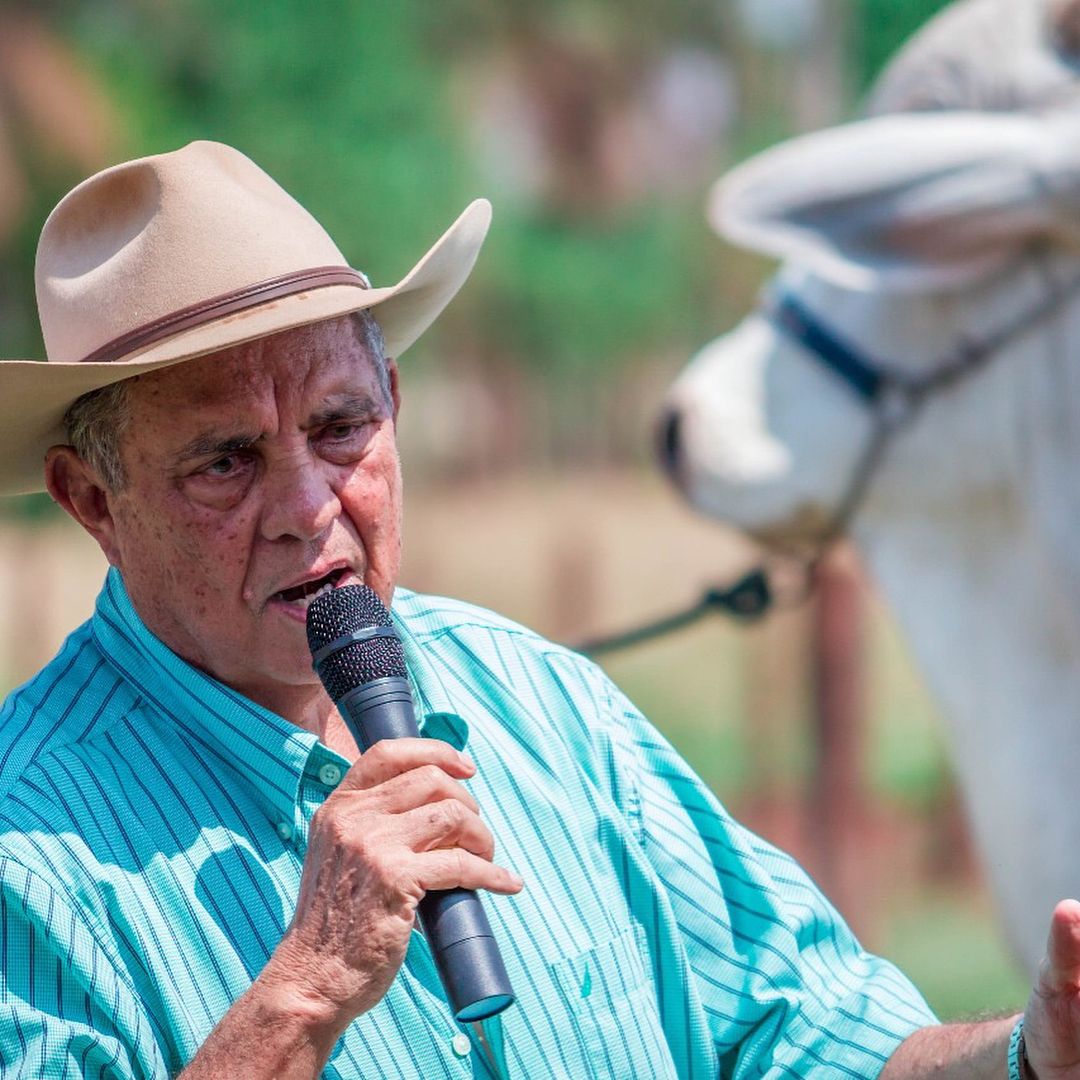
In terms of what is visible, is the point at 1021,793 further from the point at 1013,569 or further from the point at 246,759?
the point at 246,759

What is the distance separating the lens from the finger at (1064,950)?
5.65ft

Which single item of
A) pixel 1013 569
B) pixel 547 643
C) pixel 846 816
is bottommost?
pixel 846 816

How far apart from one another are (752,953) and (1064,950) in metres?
0.48

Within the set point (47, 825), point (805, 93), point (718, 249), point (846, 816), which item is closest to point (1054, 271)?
point (47, 825)

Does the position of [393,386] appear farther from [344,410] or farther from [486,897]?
[486,897]

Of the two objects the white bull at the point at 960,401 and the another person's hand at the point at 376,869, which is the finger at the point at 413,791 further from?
the white bull at the point at 960,401

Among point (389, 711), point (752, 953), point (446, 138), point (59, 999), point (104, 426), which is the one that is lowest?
point (752, 953)

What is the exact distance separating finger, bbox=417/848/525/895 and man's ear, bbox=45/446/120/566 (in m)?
0.61

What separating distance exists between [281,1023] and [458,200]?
7337 millimetres

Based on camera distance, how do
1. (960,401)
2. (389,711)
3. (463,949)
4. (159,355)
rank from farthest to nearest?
(960,401) < (159,355) < (389,711) < (463,949)

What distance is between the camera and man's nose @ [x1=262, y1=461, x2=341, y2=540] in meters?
1.88

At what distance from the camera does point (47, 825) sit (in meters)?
1.77

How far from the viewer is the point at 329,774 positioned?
1916 millimetres

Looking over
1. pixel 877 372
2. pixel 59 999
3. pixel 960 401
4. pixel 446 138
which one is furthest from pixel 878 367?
pixel 446 138
